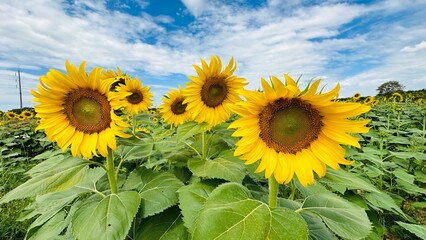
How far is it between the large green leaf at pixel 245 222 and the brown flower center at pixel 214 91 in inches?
51.4

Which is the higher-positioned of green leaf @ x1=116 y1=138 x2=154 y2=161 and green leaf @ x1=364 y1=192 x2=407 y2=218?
green leaf @ x1=116 y1=138 x2=154 y2=161

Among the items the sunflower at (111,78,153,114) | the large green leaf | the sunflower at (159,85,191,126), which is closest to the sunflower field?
the large green leaf

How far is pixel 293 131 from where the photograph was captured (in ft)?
5.10

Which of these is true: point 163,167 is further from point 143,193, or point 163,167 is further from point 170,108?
point 143,193

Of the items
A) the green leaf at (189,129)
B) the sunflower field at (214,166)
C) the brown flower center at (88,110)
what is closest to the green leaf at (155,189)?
the sunflower field at (214,166)

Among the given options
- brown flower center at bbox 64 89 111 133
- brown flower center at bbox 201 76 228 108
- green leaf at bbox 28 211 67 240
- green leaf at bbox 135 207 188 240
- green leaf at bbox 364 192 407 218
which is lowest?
green leaf at bbox 28 211 67 240

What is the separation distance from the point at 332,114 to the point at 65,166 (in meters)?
1.57

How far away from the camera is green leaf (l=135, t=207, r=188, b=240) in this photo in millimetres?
1801

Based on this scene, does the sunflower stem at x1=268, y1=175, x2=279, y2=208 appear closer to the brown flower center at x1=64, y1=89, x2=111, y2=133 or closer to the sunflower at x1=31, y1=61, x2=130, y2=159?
the sunflower at x1=31, y1=61, x2=130, y2=159

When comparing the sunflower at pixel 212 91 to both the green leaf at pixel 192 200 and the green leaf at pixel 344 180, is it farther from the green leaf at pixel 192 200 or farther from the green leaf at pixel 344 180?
the green leaf at pixel 344 180

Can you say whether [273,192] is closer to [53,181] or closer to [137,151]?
[137,151]

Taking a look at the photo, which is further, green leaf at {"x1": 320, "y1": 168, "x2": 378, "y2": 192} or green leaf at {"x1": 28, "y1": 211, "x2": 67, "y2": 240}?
green leaf at {"x1": 28, "y1": 211, "x2": 67, "y2": 240}

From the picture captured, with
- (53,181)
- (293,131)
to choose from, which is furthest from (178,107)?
(293,131)

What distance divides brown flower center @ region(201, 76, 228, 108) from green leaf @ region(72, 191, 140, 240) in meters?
1.10
